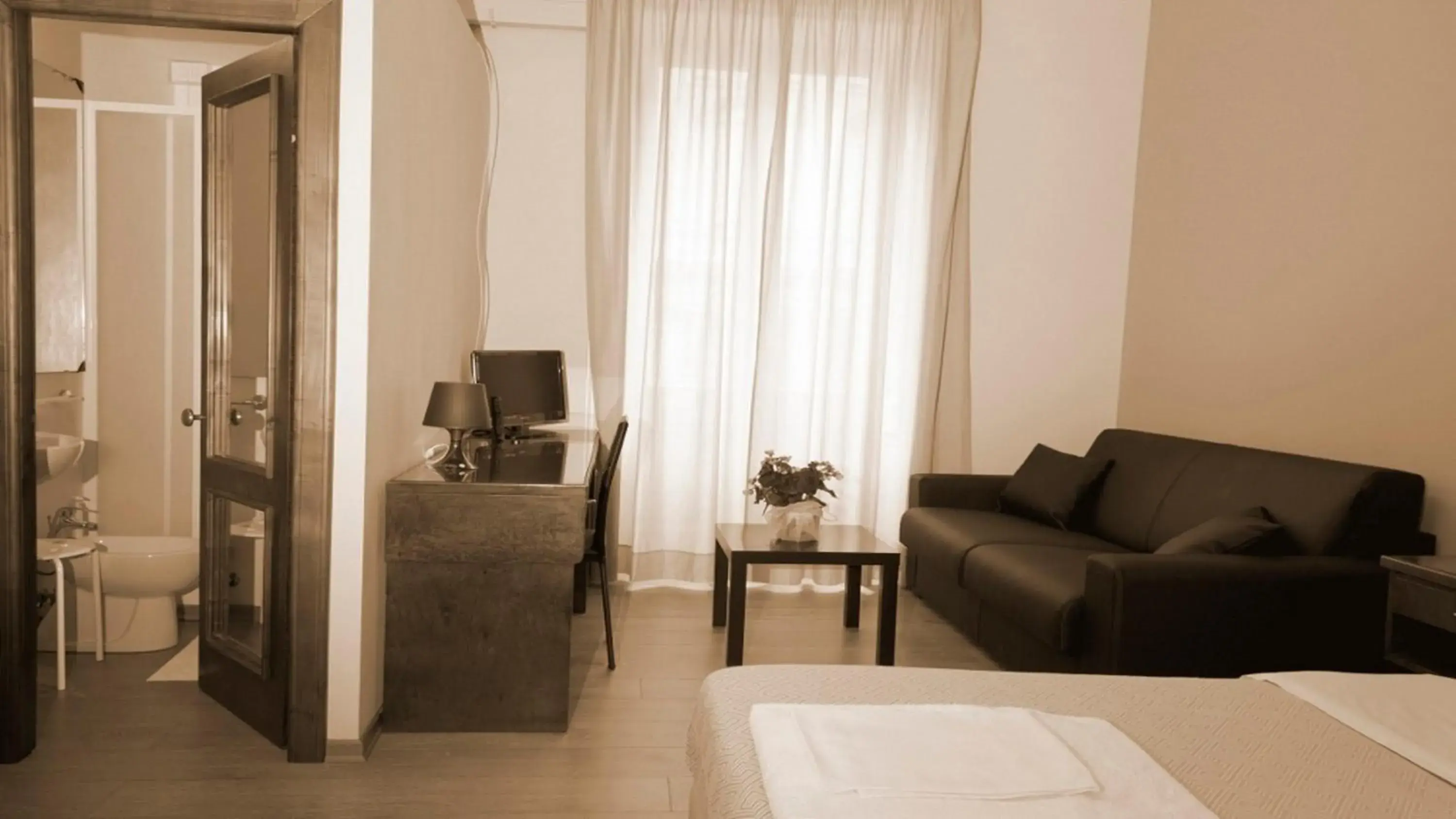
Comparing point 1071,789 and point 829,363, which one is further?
point 829,363

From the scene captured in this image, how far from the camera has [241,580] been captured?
319 centimetres

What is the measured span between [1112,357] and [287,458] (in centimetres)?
409

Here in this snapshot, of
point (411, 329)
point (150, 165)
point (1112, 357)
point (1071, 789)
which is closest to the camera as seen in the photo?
point (1071, 789)

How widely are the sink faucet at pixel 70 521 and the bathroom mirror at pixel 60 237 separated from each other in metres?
0.52

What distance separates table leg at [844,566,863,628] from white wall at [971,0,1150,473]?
124 cm

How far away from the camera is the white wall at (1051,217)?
17.3ft

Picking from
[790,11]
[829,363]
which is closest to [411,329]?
[829,363]

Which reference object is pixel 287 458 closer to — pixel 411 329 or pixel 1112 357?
pixel 411 329

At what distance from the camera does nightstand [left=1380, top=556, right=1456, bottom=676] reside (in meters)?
2.80

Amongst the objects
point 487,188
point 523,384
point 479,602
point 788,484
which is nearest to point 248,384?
point 479,602

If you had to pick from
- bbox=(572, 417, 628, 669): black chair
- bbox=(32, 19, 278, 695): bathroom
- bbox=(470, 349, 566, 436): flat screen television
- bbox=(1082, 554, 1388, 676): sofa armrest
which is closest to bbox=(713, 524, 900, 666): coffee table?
bbox=(572, 417, 628, 669): black chair

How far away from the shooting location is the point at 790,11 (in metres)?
5.07

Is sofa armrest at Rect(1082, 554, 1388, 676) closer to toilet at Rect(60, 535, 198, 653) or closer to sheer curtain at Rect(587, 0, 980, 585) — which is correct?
sheer curtain at Rect(587, 0, 980, 585)

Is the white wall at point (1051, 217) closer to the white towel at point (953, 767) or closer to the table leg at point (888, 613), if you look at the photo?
the table leg at point (888, 613)
